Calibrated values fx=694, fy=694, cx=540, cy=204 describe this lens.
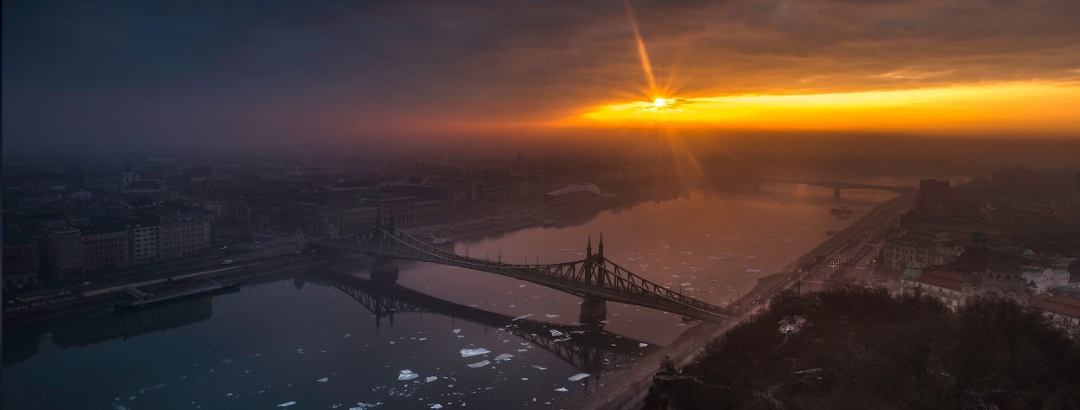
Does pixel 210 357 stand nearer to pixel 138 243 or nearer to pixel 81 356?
pixel 81 356

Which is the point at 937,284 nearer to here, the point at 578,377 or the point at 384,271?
the point at 578,377

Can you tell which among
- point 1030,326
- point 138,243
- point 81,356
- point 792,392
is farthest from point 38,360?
point 1030,326

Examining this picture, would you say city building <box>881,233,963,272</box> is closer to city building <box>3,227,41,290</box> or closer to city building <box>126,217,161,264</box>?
city building <box>126,217,161,264</box>

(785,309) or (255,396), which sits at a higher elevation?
(785,309)

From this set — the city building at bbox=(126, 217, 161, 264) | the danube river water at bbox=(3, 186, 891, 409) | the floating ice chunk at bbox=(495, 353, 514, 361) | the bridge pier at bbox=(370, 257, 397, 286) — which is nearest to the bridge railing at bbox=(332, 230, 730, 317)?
the bridge pier at bbox=(370, 257, 397, 286)

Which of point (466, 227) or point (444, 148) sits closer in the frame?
point (466, 227)

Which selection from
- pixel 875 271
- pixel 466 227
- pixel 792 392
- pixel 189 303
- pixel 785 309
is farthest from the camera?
pixel 466 227

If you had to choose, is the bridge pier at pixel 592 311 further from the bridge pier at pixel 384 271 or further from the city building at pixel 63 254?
the city building at pixel 63 254
